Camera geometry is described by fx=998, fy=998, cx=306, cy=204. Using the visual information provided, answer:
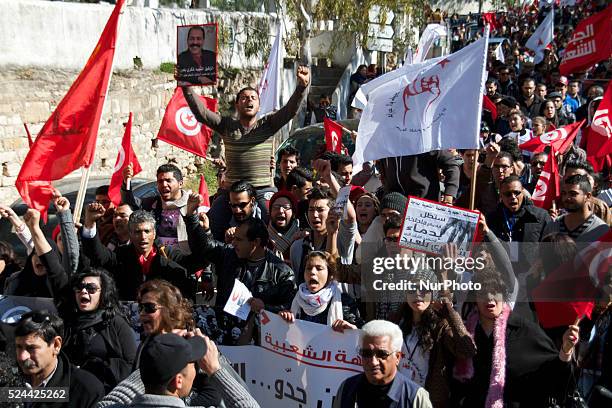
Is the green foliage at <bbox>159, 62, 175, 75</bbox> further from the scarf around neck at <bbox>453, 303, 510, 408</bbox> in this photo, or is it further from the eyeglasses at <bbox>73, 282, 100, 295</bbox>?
the scarf around neck at <bbox>453, 303, 510, 408</bbox>

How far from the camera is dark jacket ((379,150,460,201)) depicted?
8.80 metres

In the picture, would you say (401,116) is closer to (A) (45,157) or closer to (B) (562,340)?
(B) (562,340)

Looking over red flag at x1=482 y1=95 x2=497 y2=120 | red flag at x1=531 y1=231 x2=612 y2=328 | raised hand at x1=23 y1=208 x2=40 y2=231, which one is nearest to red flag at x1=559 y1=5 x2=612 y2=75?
red flag at x1=482 y1=95 x2=497 y2=120

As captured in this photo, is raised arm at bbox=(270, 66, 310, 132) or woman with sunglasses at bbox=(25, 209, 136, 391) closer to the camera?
woman with sunglasses at bbox=(25, 209, 136, 391)

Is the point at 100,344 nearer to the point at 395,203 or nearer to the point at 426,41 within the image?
the point at 395,203

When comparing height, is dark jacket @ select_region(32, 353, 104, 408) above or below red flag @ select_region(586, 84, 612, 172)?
below

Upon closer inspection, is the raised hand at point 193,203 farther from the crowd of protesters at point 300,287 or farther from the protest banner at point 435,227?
the protest banner at point 435,227

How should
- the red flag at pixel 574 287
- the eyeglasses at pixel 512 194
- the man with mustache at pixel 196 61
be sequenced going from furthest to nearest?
the man with mustache at pixel 196 61, the eyeglasses at pixel 512 194, the red flag at pixel 574 287

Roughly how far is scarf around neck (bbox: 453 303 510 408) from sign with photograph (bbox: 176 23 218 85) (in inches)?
192

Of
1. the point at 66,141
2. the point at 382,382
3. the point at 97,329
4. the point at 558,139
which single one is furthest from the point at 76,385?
the point at 558,139

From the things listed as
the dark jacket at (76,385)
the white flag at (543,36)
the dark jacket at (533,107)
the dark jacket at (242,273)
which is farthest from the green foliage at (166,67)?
the dark jacket at (76,385)

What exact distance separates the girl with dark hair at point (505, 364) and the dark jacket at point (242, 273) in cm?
142

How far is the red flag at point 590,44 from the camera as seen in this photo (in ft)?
40.8

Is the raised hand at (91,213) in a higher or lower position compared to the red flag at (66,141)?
lower
